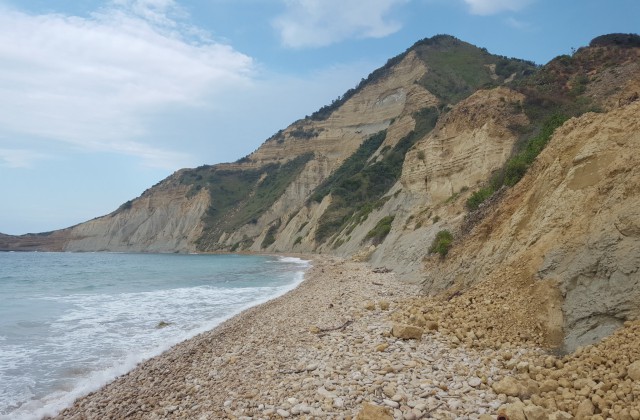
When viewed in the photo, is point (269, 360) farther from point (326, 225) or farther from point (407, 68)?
point (407, 68)

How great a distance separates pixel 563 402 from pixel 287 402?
3.40 m

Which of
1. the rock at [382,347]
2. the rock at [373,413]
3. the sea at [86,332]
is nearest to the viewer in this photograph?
the rock at [373,413]

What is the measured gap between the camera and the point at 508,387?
17.4 feet

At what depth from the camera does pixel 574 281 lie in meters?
6.97

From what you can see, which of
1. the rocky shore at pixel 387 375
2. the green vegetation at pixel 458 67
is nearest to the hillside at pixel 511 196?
the green vegetation at pixel 458 67

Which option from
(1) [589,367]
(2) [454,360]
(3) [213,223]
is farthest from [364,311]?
(3) [213,223]

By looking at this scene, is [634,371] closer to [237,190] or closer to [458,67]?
[458,67]

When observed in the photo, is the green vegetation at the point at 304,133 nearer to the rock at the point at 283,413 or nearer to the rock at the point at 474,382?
the rock at the point at 474,382

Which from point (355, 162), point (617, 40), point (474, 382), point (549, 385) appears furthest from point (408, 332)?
point (355, 162)

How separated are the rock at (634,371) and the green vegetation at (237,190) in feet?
297

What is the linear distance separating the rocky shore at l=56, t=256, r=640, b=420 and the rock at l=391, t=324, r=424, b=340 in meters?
0.02

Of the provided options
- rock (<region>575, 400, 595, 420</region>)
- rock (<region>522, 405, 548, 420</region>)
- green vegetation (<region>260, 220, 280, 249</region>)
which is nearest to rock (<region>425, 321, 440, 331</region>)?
rock (<region>522, 405, 548, 420</region>)

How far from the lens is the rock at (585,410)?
4.41m

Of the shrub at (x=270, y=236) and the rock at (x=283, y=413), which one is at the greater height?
the shrub at (x=270, y=236)
